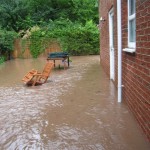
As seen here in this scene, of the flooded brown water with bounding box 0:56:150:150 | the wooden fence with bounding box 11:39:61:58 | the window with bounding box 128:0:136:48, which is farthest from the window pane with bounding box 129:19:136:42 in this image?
the wooden fence with bounding box 11:39:61:58

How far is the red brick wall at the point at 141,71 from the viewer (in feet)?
13.0

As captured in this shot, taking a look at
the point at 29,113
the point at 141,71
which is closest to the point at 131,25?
the point at 141,71

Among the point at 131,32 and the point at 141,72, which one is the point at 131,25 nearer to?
the point at 131,32

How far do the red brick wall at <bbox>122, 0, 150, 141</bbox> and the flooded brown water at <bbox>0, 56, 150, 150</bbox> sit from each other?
273 millimetres

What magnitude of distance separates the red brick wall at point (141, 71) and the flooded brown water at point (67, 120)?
0.27 metres

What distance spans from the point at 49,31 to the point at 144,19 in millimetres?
17146

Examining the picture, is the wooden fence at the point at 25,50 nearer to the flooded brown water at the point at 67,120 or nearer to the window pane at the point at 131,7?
the flooded brown water at the point at 67,120

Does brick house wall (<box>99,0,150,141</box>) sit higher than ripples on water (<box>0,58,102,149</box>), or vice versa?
brick house wall (<box>99,0,150,141</box>)

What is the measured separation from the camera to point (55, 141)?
13.9 feet

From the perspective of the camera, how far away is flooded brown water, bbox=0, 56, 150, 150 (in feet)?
13.6

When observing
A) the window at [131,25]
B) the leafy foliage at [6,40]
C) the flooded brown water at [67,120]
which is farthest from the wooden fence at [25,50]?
the window at [131,25]

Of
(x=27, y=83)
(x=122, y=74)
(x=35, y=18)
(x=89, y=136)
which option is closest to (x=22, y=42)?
(x=35, y=18)

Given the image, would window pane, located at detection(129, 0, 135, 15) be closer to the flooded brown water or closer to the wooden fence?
the flooded brown water

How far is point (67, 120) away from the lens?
5.26 metres
